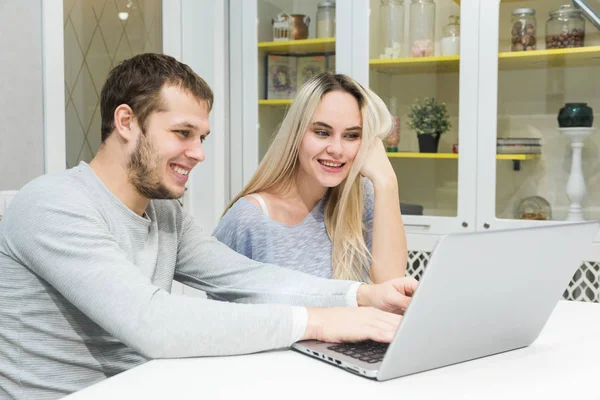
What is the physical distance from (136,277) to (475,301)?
49cm

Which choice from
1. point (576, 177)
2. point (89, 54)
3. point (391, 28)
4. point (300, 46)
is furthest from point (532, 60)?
point (89, 54)

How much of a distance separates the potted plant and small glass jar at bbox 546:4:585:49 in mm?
489

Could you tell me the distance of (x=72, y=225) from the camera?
3.43 ft

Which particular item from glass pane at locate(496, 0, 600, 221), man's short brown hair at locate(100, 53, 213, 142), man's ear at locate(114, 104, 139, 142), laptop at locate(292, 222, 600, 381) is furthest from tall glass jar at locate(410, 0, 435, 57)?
laptop at locate(292, 222, 600, 381)

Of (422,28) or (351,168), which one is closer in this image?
(351,168)

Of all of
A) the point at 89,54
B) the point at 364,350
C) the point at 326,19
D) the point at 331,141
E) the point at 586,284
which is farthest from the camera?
the point at 326,19

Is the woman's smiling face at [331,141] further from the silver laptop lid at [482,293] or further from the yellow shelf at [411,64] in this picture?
the yellow shelf at [411,64]

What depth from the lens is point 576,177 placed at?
102 inches

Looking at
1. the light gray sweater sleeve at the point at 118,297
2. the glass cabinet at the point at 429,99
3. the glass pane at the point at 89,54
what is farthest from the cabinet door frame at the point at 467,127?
the light gray sweater sleeve at the point at 118,297

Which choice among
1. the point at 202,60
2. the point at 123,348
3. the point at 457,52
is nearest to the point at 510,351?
the point at 123,348

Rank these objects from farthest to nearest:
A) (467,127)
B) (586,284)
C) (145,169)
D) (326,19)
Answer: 1. (326,19)
2. (467,127)
3. (586,284)
4. (145,169)

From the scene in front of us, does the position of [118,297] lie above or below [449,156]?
below

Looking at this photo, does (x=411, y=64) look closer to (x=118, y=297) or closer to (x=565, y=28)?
(x=565, y=28)

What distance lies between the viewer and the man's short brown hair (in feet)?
4.11
